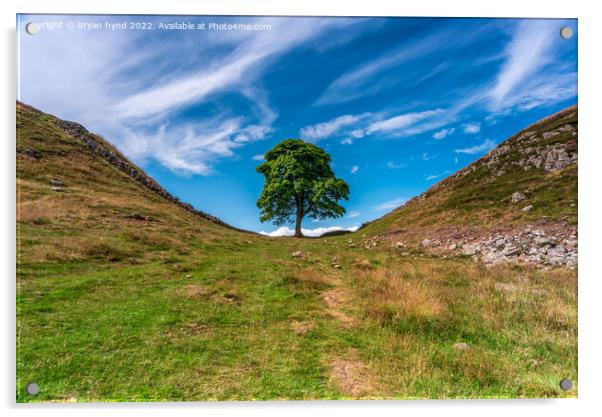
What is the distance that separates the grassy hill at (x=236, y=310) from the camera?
421cm

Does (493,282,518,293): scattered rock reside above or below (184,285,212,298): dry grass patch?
above

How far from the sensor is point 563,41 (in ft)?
20.5

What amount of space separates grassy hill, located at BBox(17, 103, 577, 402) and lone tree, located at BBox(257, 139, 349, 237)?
89 centimetres

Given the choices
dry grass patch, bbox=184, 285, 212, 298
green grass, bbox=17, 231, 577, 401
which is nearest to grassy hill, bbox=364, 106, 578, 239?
green grass, bbox=17, 231, 577, 401

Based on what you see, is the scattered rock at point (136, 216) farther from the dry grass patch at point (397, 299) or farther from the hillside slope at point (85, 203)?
the dry grass patch at point (397, 299)

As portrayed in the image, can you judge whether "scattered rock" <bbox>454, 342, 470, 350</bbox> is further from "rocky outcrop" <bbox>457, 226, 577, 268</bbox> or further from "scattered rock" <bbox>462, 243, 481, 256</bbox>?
"scattered rock" <bbox>462, 243, 481, 256</bbox>

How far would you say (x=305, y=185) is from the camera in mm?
8086

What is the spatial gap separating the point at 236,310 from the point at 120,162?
16.9 ft

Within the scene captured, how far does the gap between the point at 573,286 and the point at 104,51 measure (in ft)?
33.5

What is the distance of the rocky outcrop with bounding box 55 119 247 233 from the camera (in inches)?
274

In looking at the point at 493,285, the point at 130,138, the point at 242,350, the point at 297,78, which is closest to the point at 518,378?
the point at 493,285

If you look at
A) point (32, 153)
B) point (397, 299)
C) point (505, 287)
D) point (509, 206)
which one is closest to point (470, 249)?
point (509, 206)

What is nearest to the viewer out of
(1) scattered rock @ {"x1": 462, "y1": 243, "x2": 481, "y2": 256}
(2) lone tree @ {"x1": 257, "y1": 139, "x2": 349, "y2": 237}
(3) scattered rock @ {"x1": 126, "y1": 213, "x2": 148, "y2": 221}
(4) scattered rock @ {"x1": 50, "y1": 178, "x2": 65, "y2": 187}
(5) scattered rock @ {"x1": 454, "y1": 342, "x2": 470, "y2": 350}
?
(5) scattered rock @ {"x1": 454, "y1": 342, "x2": 470, "y2": 350}

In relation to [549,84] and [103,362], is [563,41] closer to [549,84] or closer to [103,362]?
[549,84]
